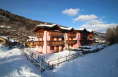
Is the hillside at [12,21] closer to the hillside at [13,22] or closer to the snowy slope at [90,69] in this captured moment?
the hillside at [13,22]

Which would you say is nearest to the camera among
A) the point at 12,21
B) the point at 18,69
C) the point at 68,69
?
the point at 18,69

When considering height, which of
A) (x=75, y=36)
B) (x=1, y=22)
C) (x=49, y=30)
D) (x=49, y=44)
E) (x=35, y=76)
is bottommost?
(x=35, y=76)

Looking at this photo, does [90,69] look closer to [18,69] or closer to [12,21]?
[18,69]

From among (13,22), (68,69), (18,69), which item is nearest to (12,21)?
(13,22)

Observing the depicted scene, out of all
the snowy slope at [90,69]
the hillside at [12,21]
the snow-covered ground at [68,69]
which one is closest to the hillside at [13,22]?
the hillside at [12,21]

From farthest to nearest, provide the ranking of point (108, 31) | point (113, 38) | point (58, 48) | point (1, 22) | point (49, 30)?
point (1, 22) < point (108, 31) < point (113, 38) < point (58, 48) < point (49, 30)

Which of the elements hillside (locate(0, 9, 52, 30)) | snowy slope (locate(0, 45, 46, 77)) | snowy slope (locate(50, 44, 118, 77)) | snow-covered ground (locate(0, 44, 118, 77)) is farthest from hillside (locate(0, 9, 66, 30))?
snowy slope (locate(50, 44, 118, 77))

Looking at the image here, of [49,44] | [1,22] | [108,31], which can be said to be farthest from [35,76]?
[1,22]

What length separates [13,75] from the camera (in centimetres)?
640

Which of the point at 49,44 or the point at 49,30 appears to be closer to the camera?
the point at 49,44

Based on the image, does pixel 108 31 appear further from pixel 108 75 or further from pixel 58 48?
pixel 108 75

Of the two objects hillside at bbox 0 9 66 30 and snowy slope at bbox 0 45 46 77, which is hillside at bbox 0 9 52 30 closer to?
hillside at bbox 0 9 66 30

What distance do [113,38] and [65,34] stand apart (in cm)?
3732

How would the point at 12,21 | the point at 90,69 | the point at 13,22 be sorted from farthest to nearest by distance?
the point at 12,21 → the point at 13,22 → the point at 90,69
